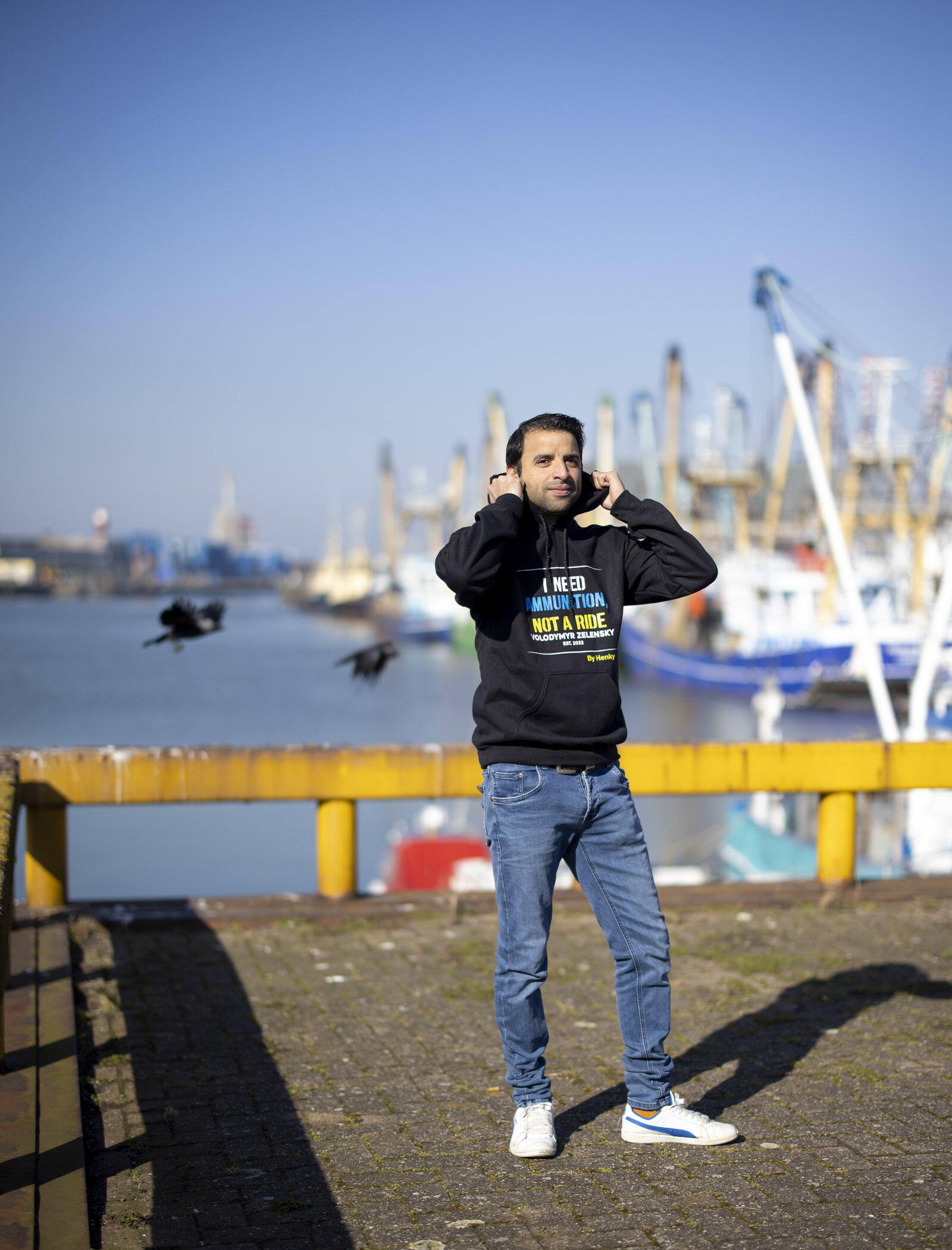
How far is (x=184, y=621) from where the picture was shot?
6.65m

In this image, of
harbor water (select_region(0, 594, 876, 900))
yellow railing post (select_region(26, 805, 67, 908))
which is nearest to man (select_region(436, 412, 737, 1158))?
harbor water (select_region(0, 594, 876, 900))

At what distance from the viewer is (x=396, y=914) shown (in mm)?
6398

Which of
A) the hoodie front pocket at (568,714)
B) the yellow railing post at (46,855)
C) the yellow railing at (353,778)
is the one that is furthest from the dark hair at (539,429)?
the yellow railing post at (46,855)

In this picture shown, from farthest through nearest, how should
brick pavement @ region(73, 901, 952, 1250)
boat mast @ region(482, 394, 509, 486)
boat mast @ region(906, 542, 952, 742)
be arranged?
boat mast @ region(482, 394, 509, 486) < boat mast @ region(906, 542, 952, 742) < brick pavement @ region(73, 901, 952, 1250)

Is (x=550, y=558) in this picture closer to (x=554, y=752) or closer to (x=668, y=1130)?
(x=554, y=752)

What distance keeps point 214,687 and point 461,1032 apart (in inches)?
2096

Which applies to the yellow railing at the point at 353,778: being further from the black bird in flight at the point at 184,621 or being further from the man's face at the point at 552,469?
the man's face at the point at 552,469

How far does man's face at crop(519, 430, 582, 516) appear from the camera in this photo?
3623 millimetres

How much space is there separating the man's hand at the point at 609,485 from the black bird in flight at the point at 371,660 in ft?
10.1

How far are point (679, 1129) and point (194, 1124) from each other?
A: 1.50 m

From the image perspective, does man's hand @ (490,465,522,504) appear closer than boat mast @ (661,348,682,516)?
Yes

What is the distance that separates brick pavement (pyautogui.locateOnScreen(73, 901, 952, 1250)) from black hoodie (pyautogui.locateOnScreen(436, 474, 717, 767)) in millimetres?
1193

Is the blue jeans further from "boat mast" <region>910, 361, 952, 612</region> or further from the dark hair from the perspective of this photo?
"boat mast" <region>910, 361, 952, 612</region>

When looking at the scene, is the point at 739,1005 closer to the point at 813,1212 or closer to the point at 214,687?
the point at 813,1212
